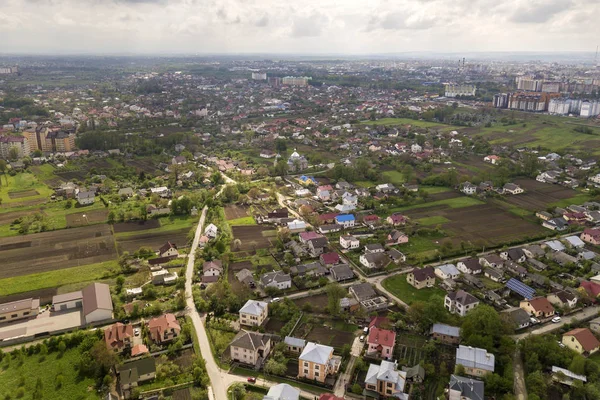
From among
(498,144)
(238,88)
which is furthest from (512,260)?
(238,88)

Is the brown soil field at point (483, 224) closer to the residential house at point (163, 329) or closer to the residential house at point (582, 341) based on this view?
the residential house at point (582, 341)

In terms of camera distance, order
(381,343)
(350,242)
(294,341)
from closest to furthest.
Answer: (381,343) < (294,341) < (350,242)

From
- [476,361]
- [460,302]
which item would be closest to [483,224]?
[460,302]

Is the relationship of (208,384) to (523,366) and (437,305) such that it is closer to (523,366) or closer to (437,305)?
(437,305)

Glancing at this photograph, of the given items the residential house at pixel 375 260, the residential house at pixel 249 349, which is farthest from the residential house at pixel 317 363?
the residential house at pixel 375 260

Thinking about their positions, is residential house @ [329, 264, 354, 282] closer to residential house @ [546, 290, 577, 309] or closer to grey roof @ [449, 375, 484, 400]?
grey roof @ [449, 375, 484, 400]

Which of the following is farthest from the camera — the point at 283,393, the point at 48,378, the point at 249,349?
the point at 249,349

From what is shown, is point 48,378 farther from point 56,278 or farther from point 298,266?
point 298,266

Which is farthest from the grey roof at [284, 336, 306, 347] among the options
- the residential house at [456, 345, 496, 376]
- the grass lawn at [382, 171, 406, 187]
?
the grass lawn at [382, 171, 406, 187]
